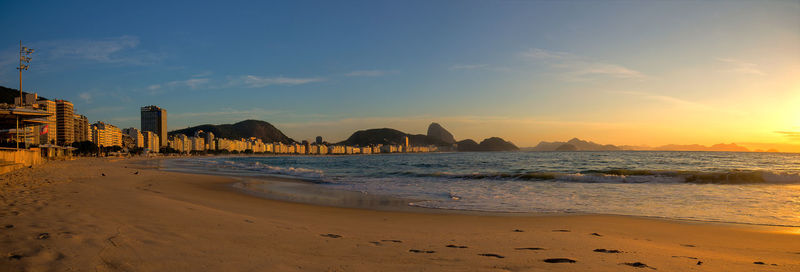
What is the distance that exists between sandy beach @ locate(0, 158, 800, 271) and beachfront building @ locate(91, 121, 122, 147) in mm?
177344

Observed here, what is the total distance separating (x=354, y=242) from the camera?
5512mm

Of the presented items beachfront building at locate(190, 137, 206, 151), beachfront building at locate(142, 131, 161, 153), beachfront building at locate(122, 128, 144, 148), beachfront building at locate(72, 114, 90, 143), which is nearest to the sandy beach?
beachfront building at locate(72, 114, 90, 143)

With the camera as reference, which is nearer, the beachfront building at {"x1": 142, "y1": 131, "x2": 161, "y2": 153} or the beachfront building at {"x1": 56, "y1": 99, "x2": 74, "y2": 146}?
the beachfront building at {"x1": 56, "y1": 99, "x2": 74, "y2": 146}

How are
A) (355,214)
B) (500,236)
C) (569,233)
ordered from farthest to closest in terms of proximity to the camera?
(355,214)
(569,233)
(500,236)

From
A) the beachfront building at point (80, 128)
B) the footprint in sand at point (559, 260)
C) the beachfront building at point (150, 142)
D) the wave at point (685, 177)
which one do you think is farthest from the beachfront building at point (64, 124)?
the footprint in sand at point (559, 260)

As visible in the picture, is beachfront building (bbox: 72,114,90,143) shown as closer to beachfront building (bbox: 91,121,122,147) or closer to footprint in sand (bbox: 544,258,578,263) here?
beachfront building (bbox: 91,121,122,147)

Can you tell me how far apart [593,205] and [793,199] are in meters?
6.77

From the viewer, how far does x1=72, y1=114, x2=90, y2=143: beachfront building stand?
139625mm

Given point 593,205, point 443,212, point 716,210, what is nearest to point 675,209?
point 716,210

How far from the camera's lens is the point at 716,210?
10008 millimetres

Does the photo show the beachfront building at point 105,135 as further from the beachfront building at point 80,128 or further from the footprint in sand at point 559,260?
the footprint in sand at point 559,260

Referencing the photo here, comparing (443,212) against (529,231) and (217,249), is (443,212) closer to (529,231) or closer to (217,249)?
(529,231)

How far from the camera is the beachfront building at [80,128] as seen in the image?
458 ft

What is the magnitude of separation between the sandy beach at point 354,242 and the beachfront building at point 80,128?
561 ft
